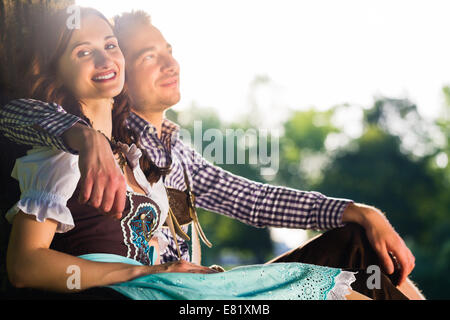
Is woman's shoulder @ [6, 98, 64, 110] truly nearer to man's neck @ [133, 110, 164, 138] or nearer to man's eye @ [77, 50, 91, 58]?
man's eye @ [77, 50, 91, 58]

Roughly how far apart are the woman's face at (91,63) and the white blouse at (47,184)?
1.02 ft

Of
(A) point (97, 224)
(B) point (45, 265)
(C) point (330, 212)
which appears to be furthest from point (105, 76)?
(C) point (330, 212)

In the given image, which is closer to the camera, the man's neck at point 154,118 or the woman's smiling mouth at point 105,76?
the woman's smiling mouth at point 105,76

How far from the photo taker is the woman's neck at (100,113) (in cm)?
188

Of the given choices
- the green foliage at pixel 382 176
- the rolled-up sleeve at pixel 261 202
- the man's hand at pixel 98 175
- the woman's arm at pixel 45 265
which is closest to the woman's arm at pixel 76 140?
the man's hand at pixel 98 175

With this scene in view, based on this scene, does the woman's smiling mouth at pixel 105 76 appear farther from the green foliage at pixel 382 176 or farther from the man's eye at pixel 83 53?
the green foliage at pixel 382 176

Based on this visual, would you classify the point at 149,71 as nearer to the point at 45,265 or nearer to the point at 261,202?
the point at 261,202

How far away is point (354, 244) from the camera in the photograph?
2.07 metres

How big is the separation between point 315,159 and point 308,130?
1.44 meters

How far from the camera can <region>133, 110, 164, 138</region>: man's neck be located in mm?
2244

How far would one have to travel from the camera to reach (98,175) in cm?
140

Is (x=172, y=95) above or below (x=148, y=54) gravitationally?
below
